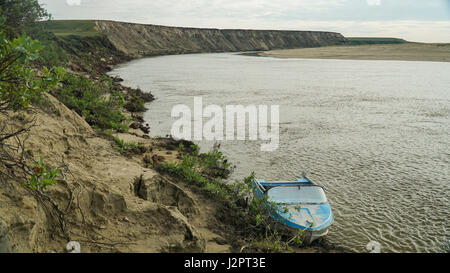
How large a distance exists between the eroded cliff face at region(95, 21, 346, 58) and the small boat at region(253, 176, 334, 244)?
7785 centimetres

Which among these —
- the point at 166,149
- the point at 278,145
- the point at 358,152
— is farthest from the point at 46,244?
the point at 358,152

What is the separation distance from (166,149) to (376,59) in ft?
265

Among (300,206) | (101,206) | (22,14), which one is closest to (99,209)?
(101,206)

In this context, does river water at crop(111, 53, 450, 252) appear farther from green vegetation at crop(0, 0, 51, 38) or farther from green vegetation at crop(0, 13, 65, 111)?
green vegetation at crop(0, 0, 51, 38)

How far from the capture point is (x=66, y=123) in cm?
962

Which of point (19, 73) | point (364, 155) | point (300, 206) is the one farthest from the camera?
point (364, 155)

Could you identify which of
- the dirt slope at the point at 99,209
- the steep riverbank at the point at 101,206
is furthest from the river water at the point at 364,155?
the dirt slope at the point at 99,209

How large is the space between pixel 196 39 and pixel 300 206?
126952 millimetres

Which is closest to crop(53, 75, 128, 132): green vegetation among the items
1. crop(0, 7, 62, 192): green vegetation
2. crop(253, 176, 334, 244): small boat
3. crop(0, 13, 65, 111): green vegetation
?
crop(253, 176, 334, 244): small boat

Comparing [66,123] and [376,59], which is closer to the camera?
[66,123]

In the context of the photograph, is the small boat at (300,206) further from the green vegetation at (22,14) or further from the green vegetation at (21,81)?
the green vegetation at (22,14)

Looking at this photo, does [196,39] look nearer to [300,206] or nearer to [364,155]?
[364,155]

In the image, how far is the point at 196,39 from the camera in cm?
12775
